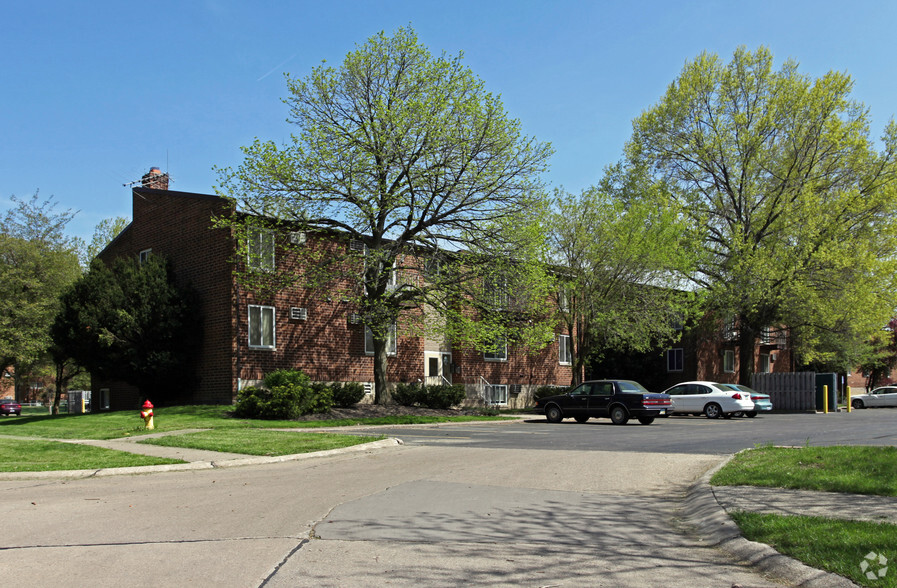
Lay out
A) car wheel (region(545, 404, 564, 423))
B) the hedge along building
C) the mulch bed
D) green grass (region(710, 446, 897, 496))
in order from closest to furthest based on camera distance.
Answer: green grass (region(710, 446, 897, 496))
the mulch bed
the hedge along building
car wheel (region(545, 404, 564, 423))

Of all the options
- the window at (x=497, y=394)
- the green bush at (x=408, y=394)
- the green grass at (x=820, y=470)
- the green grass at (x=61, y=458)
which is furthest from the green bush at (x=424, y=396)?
the green grass at (x=820, y=470)

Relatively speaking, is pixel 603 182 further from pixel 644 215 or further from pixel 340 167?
pixel 340 167

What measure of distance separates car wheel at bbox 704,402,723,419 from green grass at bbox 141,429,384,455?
1913cm

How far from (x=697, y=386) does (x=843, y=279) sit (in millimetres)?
9138

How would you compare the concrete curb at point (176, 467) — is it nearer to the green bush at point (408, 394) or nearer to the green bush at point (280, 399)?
the green bush at point (280, 399)

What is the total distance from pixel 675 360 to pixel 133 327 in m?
33.4

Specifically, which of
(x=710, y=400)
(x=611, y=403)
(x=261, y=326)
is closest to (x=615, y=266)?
(x=710, y=400)

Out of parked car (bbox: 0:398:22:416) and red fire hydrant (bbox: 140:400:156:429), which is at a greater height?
red fire hydrant (bbox: 140:400:156:429)

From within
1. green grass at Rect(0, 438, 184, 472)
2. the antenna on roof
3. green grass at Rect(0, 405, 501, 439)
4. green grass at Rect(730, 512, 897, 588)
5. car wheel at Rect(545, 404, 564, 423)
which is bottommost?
car wheel at Rect(545, 404, 564, 423)

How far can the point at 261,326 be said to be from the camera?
27016mm

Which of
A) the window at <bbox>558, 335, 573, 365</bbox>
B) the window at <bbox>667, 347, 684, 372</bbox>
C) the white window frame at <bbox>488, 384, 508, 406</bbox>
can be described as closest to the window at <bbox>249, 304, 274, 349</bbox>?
the white window frame at <bbox>488, 384, 508, 406</bbox>

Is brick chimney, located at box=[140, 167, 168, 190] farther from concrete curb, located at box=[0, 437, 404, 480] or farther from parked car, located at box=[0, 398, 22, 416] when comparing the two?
parked car, located at box=[0, 398, 22, 416]

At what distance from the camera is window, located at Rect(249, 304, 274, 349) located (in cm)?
2675

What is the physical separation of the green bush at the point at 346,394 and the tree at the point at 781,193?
62.4ft
